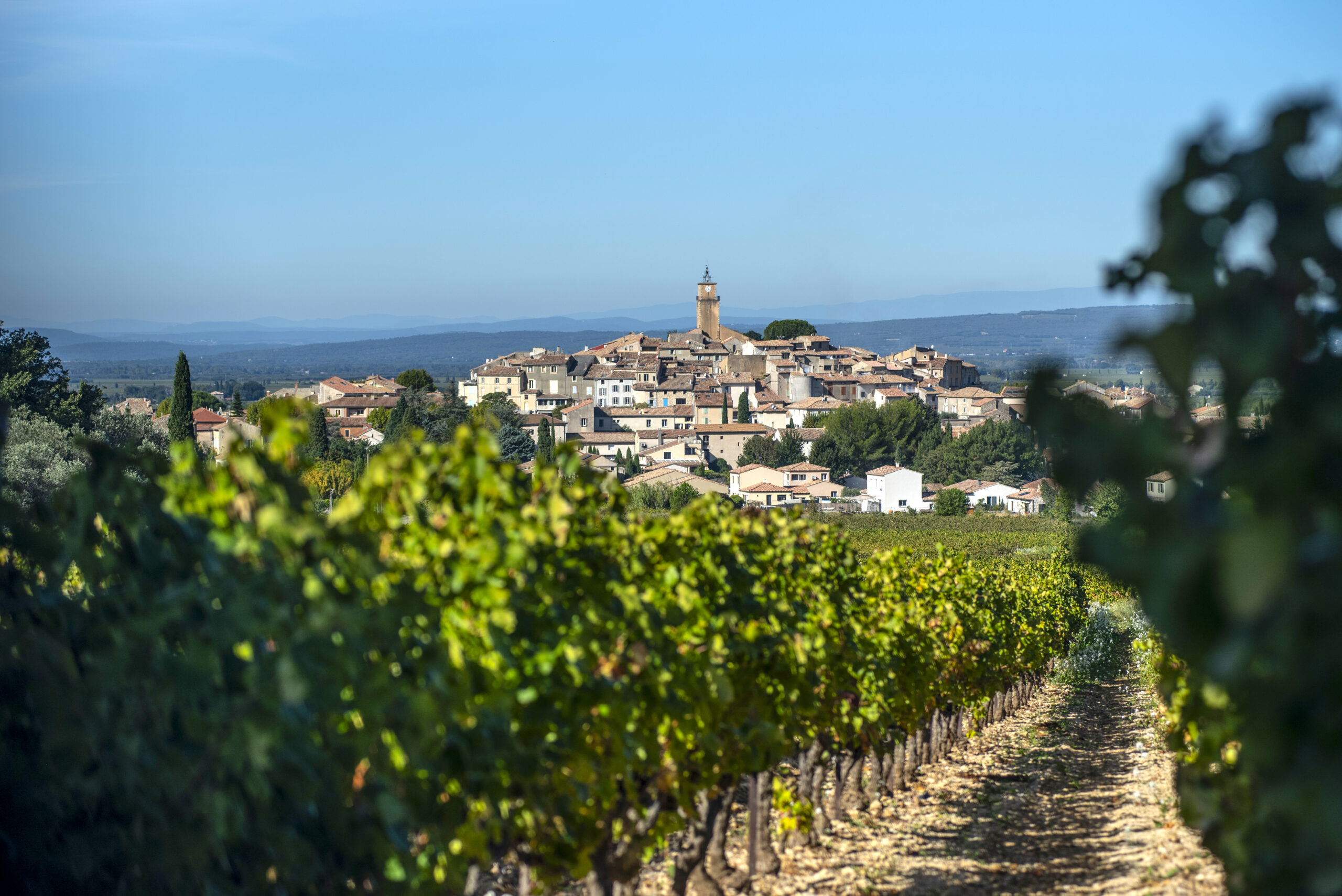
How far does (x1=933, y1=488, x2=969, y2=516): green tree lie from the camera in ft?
251

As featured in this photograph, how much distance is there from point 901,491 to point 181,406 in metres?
50.1

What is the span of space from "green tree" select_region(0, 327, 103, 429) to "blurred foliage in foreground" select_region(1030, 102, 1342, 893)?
4324cm

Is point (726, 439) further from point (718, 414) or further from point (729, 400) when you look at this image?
point (729, 400)

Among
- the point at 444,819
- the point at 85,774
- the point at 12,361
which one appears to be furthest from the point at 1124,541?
the point at 12,361

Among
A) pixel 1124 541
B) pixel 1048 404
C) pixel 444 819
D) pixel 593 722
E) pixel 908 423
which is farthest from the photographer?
pixel 908 423

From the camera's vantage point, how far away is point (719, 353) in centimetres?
13125

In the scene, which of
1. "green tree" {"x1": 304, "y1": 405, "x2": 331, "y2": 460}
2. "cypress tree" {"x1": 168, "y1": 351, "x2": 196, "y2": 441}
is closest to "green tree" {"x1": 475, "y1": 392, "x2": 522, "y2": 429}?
"green tree" {"x1": 304, "y1": 405, "x2": 331, "y2": 460}

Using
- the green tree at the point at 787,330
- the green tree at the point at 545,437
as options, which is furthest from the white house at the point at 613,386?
the green tree at the point at 787,330

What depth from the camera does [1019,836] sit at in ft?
30.5

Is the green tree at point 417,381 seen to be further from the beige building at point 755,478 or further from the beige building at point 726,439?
the beige building at point 755,478

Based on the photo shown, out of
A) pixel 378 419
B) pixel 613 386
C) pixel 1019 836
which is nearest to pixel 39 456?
pixel 1019 836

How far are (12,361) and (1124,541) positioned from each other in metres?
49.2

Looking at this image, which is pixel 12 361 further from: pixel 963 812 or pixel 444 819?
pixel 444 819

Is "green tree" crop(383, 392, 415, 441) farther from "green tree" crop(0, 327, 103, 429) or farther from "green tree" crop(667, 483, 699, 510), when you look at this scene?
"green tree" crop(0, 327, 103, 429)
